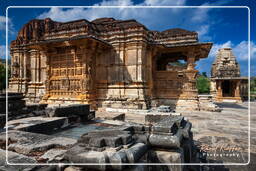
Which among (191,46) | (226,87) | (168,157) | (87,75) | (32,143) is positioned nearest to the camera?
(168,157)

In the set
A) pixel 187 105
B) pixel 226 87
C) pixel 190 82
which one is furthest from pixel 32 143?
pixel 226 87

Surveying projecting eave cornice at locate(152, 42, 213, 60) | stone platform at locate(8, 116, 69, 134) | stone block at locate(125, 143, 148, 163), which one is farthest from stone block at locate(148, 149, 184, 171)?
projecting eave cornice at locate(152, 42, 213, 60)

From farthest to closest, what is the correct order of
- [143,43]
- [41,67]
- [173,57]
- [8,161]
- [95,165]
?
[173,57]
[41,67]
[143,43]
[8,161]
[95,165]

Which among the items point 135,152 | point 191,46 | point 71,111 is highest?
point 191,46

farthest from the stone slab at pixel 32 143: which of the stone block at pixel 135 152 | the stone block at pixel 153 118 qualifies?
the stone block at pixel 153 118

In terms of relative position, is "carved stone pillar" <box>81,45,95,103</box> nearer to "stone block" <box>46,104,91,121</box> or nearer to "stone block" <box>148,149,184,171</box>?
"stone block" <box>46,104,91,121</box>

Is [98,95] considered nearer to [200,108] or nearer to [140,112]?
[140,112]

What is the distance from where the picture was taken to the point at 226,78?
26.9 meters

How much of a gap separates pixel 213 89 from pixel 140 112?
78.6 ft

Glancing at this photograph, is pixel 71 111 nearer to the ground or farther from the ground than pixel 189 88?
nearer to the ground

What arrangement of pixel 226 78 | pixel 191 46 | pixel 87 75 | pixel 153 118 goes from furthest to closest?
1. pixel 226 78
2. pixel 191 46
3. pixel 87 75
4. pixel 153 118

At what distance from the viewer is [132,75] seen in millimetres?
13234

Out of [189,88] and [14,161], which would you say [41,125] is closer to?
[14,161]

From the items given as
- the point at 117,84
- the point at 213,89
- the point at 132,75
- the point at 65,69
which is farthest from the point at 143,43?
the point at 213,89
